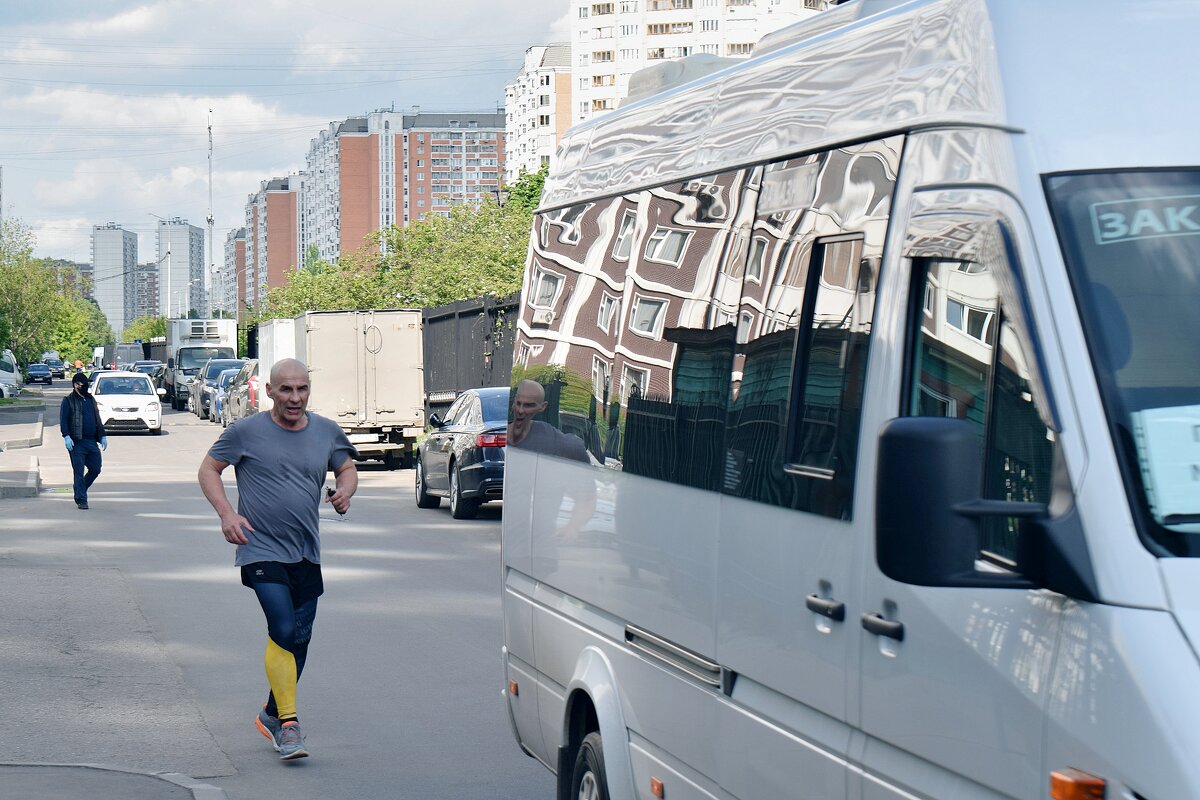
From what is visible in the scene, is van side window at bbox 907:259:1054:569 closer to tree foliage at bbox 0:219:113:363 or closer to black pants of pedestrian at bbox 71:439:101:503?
black pants of pedestrian at bbox 71:439:101:503

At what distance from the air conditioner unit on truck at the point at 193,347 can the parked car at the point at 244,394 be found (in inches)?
714

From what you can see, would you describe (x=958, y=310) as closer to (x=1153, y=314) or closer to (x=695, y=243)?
(x=1153, y=314)

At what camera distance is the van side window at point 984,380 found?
295 cm

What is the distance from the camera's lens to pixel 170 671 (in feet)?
32.4

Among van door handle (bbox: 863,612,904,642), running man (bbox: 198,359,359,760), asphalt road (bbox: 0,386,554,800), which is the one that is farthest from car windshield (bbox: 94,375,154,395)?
van door handle (bbox: 863,612,904,642)

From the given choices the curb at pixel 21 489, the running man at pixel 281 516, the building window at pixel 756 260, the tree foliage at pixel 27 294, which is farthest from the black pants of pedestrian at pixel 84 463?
the tree foliage at pixel 27 294

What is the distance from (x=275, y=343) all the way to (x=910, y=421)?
36.2 m

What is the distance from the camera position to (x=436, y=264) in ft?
158

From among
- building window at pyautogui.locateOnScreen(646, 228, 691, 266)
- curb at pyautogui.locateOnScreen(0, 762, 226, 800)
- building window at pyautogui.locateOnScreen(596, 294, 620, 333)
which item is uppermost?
building window at pyautogui.locateOnScreen(646, 228, 691, 266)

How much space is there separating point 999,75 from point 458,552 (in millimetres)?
13564

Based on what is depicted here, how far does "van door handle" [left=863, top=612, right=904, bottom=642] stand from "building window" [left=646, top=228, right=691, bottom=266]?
5.71 ft

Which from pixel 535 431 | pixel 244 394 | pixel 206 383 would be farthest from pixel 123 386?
pixel 535 431

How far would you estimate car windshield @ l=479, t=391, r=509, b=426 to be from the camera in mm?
19094

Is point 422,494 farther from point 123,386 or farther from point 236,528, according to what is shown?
point 123,386
